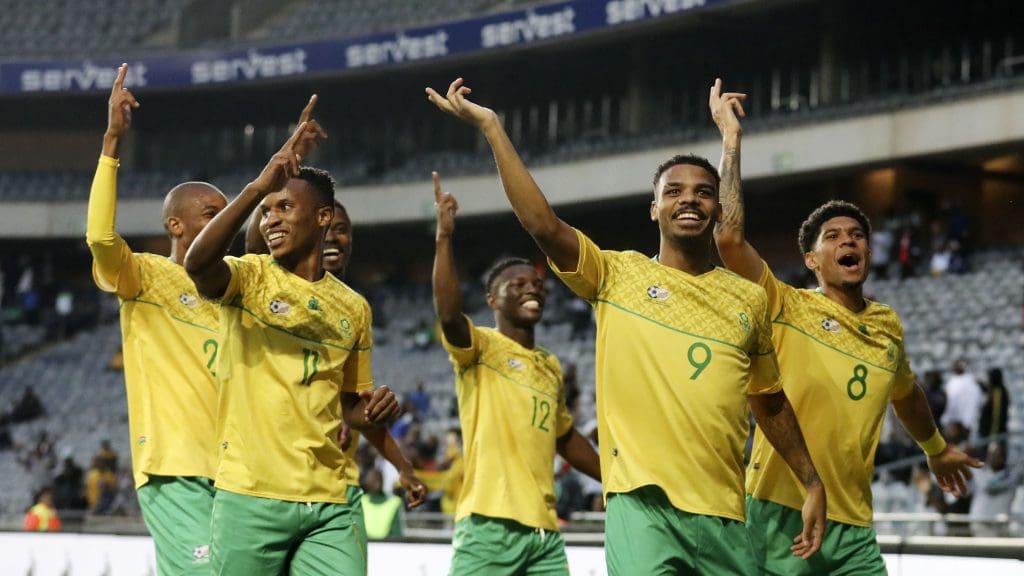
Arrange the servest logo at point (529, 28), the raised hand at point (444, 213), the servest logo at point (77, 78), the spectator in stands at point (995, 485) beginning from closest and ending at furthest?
the raised hand at point (444, 213)
the spectator in stands at point (995, 485)
the servest logo at point (529, 28)
the servest logo at point (77, 78)

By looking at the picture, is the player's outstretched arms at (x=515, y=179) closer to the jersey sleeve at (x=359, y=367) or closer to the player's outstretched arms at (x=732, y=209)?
the player's outstretched arms at (x=732, y=209)

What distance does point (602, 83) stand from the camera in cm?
3150

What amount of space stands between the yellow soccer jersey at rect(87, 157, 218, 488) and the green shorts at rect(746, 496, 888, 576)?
7.79 feet

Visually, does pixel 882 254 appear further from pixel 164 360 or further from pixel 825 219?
pixel 164 360

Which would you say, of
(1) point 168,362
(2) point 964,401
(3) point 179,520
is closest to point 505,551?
(3) point 179,520

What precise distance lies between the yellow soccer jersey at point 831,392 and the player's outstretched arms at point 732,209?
127 millimetres

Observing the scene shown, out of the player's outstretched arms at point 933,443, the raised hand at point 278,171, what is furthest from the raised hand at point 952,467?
the raised hand at point 278,171

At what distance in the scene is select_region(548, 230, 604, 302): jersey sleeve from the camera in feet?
16.5

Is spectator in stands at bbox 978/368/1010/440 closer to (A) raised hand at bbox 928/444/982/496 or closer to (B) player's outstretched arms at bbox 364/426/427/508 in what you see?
(A) raised hand at bbox 928/444/982/496

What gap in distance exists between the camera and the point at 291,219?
561 cm

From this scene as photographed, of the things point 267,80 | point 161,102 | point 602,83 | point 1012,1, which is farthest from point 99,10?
point 1012,1

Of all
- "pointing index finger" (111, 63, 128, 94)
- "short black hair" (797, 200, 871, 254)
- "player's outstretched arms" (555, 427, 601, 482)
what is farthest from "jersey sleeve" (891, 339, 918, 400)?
"pointing index finger" (111, 63, 128, 94)

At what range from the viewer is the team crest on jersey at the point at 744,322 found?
5.21 meters

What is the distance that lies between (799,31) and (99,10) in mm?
19650
